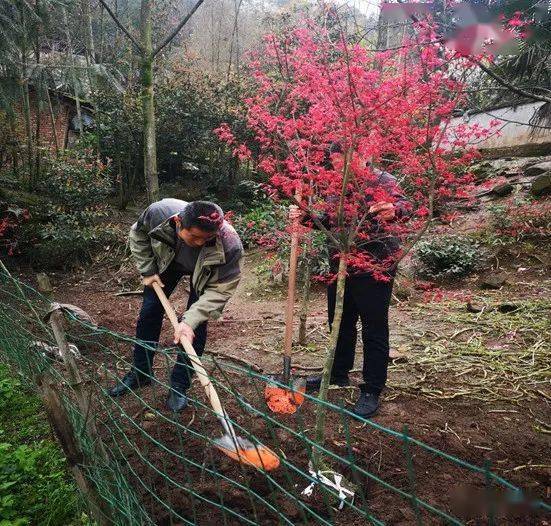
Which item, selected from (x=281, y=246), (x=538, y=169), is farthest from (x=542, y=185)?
(x=281, y=246)

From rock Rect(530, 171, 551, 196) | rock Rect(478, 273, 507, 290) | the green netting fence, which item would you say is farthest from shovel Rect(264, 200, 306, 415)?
rock Rect(530, 171, 551, 196)

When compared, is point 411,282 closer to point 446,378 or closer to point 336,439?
point 446,378

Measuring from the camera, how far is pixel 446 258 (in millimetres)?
6758

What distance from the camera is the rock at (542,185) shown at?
7766 millimetres

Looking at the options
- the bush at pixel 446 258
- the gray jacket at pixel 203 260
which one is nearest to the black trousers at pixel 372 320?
the gray jacket at pixel 203 260

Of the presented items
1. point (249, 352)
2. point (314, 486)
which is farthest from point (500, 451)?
point (249, 352)

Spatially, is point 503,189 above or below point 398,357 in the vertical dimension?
above

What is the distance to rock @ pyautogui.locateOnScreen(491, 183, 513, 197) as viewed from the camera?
8.33 meters

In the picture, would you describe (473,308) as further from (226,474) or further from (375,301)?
(226,474)

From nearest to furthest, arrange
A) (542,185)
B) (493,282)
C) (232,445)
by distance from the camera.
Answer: (232,445)
(493,282)
(542,185)

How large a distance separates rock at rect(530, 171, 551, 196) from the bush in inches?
79.7

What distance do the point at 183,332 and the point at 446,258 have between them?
17.5 feet

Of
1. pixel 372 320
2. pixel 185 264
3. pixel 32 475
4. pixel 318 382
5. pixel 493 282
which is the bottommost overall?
pixel 32 475

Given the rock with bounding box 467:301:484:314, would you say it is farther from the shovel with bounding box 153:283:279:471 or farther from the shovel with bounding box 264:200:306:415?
the shovel with bounding box 153:283:279:471
